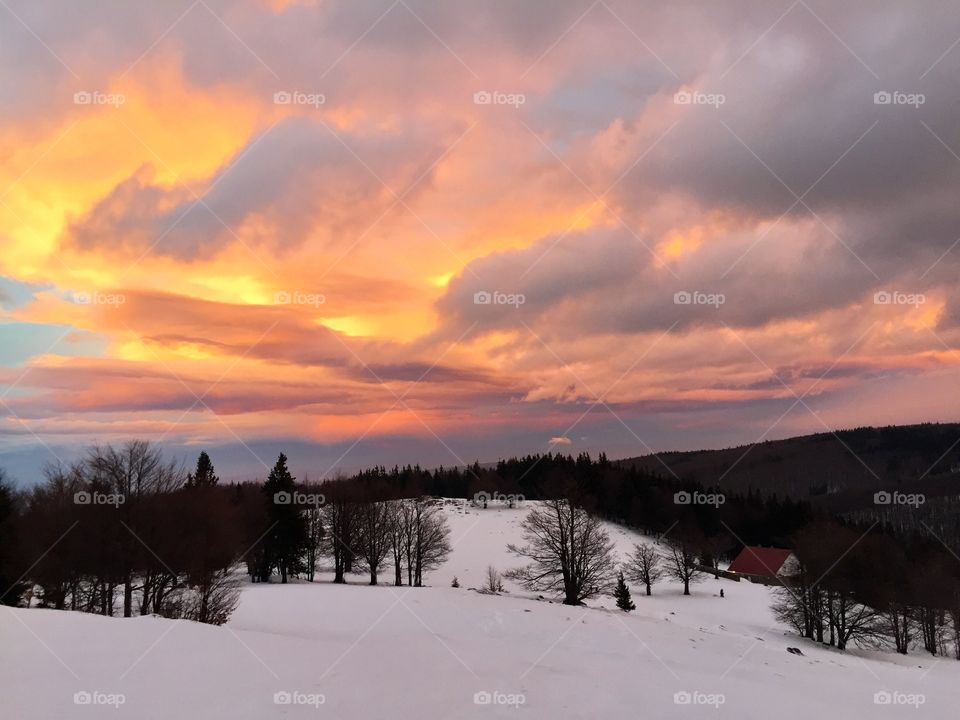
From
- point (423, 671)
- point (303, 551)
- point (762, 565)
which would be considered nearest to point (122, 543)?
point (423, 671)

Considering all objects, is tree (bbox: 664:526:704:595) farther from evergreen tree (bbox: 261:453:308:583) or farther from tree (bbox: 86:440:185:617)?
tree (bbox: 86:440:185:617)

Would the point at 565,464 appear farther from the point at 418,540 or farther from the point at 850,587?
the point at 850,587

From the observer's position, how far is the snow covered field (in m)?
12.1

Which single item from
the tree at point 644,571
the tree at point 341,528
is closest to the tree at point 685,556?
the tree at point 644,571

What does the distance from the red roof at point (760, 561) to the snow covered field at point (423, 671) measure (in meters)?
54.6

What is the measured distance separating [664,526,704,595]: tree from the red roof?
49.5ft

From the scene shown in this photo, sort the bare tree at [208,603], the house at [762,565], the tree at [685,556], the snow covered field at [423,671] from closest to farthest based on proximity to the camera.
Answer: the snow covered field at [423,671]
the bare tree at [208,603]
the tree at [685,556]
the house at [762,565]

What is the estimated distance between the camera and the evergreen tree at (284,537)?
6191 cm

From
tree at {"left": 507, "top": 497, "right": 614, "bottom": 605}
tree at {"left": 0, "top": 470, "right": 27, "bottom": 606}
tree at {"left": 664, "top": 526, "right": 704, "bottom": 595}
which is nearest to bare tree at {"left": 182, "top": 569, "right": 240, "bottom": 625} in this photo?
tree at {"left": 0, "top": 470, "right": 27, "bottom": 606}

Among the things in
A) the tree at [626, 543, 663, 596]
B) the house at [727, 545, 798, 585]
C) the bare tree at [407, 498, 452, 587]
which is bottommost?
the house at [727, 545, 798, 585]

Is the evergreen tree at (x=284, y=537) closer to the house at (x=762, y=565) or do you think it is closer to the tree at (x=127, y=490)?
the tree at (x=127, y=490)

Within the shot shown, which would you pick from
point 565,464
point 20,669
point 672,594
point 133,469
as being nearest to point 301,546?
point 133,469

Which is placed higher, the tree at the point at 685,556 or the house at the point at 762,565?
the tree at the point at 685,556

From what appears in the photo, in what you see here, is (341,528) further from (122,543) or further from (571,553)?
(122,543)
